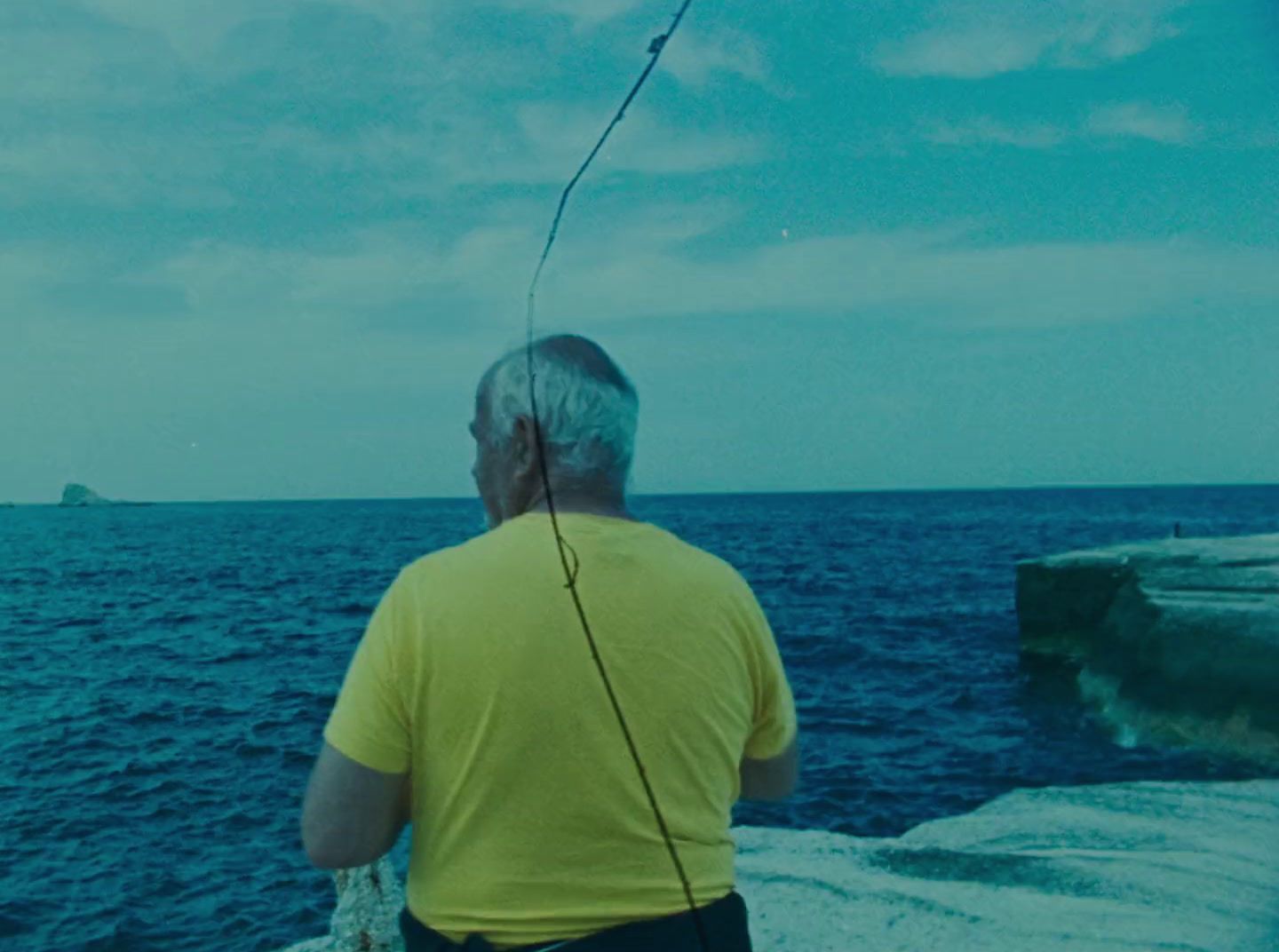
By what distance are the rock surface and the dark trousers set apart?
2.92 m

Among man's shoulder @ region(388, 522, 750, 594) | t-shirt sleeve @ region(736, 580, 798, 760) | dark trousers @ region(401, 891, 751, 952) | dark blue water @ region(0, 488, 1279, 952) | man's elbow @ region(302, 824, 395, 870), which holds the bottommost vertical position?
dark blue water @ region(0, 488, 1279, 952)

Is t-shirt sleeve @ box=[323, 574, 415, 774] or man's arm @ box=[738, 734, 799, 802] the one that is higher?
t-shirt sleeve @ box=[323, 574, 415, 774]

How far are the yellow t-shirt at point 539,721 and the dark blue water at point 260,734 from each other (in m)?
0.51

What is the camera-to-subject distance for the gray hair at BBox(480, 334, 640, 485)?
195 centimetres

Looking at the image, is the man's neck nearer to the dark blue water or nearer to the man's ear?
the man's ear

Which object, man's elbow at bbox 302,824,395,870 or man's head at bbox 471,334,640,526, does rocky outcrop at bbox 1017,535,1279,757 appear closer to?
man's head at bbox 471,334,640,526

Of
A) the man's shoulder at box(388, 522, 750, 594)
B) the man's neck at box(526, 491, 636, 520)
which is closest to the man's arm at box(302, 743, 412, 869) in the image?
the man's shoulder at box(388, 522, 750, 594)

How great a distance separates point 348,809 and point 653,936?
543mm

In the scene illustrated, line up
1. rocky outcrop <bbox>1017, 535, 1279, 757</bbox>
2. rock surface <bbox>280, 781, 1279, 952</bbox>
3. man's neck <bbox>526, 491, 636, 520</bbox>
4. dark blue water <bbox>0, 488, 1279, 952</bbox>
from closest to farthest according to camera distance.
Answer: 1. man's neck <bbox>526, 491, 636, 520</bbox>
2. rock surface <bbox>280, 781, 1279, 952</bbox>
3. dark blue water <bbox>0, 488, 1279, 952</bbox>
4. rocky outcrop <bbox>1017, 535, 1279, 757</bbox>

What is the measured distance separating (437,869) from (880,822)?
1187 centimetres

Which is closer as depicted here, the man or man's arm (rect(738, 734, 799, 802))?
the man

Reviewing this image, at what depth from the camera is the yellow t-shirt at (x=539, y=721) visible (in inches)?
68.3

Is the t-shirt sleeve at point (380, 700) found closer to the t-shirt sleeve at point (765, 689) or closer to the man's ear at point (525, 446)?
the man's ear at point (525, 446)

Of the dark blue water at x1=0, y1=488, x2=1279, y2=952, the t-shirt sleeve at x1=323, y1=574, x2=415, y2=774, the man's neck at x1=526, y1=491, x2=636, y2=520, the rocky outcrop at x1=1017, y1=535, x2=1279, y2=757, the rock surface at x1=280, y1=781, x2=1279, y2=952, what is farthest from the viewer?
the rocky outcrop at x1=1017, y1=535, x2=1279, y2=757
